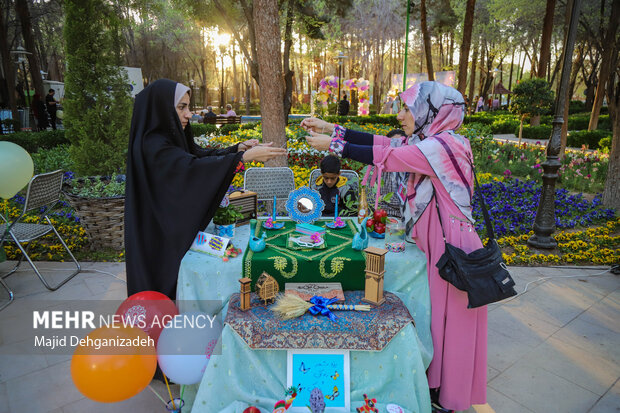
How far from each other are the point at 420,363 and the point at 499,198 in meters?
6.35

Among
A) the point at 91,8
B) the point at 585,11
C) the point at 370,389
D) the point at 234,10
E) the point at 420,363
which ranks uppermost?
the point at 585,11

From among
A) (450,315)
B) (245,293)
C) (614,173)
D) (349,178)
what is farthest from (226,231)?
(614,173)

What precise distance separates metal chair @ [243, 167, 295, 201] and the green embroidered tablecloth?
1.55 m

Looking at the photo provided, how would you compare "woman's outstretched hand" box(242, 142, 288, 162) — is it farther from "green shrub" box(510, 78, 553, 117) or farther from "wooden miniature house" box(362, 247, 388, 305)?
"green shrub" box(510, 78, 553, 117)

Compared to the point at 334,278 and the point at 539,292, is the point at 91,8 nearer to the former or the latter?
the point at 334,278

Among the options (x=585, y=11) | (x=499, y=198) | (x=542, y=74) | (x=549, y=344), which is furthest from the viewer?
(x=585, y=11)

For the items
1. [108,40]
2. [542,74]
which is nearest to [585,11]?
[542,74]

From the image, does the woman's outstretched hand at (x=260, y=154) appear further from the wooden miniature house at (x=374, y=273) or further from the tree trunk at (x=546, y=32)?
the tree trunk at (x=546, y=32)

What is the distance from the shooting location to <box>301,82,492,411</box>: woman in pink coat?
2512 mm

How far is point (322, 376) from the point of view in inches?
93.7

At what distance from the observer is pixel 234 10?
14.0m

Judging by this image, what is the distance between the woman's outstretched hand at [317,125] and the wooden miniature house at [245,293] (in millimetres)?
1253

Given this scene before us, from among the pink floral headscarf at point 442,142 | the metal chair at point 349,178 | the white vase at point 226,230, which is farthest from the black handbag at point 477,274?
the metal chair at point 349,178

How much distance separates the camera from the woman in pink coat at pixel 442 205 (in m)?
2.51
